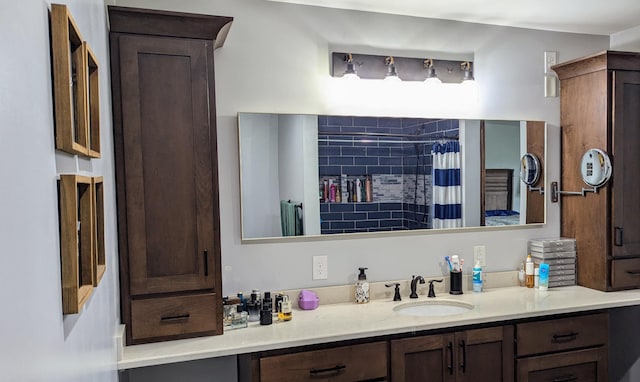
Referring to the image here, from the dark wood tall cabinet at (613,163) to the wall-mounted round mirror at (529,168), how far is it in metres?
0.27

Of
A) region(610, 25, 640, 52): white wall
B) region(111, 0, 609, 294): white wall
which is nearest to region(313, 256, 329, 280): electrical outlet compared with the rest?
region(111, 0, 609, 294): white wall

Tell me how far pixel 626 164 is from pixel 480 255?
38.0 inches

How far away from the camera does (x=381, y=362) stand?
2180 millimetres

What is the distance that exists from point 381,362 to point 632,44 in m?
2.59

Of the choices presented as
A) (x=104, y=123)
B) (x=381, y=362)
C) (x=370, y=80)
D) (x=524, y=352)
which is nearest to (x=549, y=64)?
(x=370, y=80)

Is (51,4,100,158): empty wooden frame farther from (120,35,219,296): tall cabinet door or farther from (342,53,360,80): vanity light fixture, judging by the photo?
(342,53,360,80): vanity light fixture

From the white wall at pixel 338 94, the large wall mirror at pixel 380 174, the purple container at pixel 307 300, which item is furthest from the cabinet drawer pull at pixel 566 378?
the purple container at pixel 307 300

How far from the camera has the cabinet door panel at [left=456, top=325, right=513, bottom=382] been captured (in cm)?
230

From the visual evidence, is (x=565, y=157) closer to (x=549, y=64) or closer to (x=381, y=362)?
(x=549, y=64)

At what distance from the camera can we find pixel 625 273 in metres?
2.77

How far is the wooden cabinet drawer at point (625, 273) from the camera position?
9.02 ft

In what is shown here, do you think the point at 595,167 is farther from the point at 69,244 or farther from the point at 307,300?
the point at 69,244

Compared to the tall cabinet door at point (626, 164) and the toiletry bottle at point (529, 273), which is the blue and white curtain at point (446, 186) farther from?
the tall cabinet door at point (626, 164)

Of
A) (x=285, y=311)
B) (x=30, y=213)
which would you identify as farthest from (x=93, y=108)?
(x=285, y=311)
